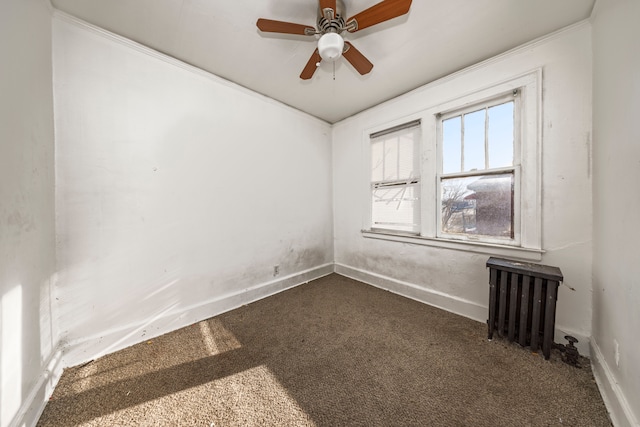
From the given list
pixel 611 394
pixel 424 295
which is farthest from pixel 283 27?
pixel 611 394

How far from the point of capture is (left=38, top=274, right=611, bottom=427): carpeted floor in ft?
3.91

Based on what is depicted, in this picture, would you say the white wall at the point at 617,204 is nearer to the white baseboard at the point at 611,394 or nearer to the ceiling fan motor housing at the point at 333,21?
the white baseboard at the point at 611,394

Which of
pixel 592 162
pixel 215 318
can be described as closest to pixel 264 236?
pixel 215 318

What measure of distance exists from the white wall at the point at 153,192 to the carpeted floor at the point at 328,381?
1.10 ft

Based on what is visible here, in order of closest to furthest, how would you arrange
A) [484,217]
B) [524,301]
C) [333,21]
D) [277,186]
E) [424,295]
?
[333,21]
[524,301]
[484,217]
[424,295]
[277,186]

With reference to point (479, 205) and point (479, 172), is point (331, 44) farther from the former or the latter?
point (479, 205)

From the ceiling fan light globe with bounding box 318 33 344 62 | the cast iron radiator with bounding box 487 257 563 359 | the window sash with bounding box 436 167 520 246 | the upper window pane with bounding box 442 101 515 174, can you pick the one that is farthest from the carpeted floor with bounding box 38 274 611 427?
the ceiling fan light globe with bounding box 318 33 344 62

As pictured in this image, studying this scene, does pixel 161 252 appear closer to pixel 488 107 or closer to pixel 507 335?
→ pixel 507 335

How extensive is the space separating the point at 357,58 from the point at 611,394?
274 cm

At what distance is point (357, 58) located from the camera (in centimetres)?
173

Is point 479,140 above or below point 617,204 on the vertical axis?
above

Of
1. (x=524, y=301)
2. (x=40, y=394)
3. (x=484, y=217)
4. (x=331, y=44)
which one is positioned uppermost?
(x=331, y=44)

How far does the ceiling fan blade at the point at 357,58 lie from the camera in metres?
1.64

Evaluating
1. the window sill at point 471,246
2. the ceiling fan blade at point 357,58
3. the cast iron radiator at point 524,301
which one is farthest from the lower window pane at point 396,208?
the ceiling fan blade at point 357,58
